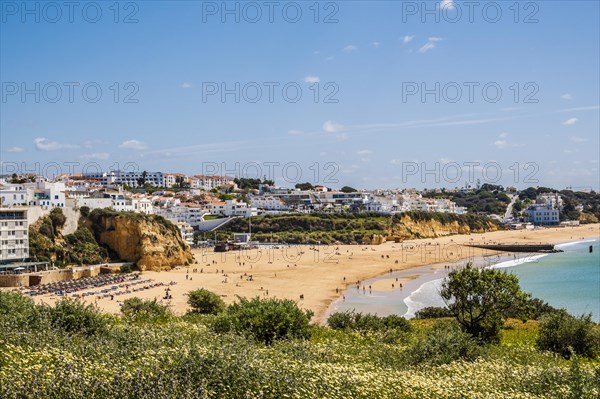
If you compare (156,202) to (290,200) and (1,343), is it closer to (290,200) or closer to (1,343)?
(290,200)

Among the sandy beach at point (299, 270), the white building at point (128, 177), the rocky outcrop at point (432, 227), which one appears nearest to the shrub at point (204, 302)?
the sandy beach at point (299, 270)

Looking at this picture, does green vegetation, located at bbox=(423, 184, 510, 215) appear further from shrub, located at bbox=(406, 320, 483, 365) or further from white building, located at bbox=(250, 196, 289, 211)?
shrub, located at bbox=(406, 320, 483, 365)

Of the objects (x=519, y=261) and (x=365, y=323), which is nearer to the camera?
(x=365, y=323)

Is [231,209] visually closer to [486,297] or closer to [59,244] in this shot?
[59,244]

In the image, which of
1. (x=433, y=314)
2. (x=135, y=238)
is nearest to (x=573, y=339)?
(x=433, y=314)

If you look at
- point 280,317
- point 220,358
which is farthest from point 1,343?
point 280,317
